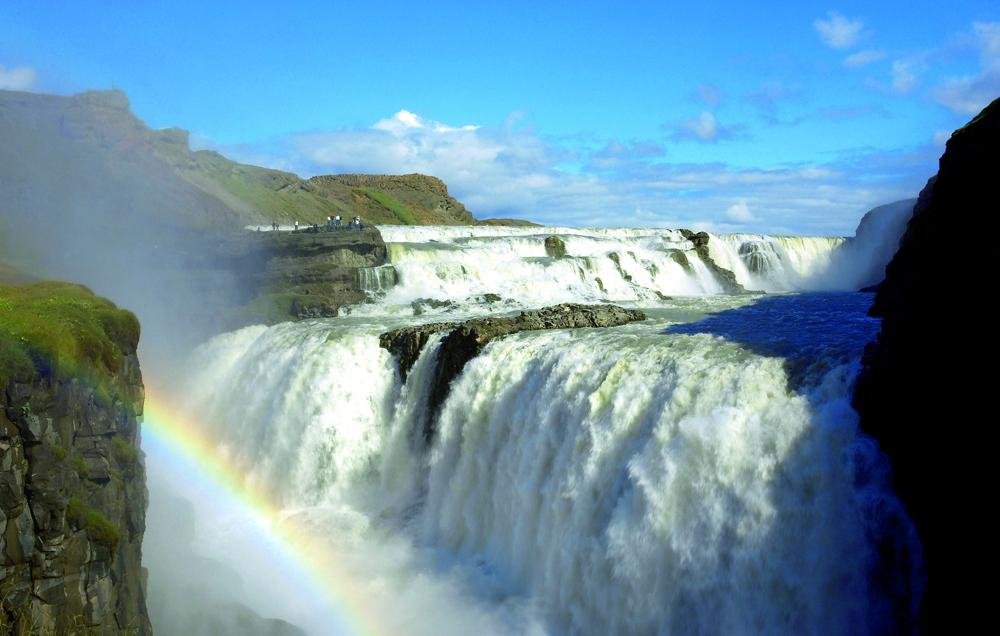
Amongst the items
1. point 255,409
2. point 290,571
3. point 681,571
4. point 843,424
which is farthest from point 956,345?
point 255,409

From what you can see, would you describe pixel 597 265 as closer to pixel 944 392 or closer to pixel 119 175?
pixel 119 175

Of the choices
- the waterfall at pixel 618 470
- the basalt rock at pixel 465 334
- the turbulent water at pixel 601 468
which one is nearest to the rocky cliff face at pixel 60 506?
the turbulent water at pixel 601 468

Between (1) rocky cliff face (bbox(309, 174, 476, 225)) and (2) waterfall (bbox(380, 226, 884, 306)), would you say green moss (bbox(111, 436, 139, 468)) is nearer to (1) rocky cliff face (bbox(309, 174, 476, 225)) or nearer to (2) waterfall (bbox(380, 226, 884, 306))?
(2) waterfall (bbox(380, 226, 884, 306))

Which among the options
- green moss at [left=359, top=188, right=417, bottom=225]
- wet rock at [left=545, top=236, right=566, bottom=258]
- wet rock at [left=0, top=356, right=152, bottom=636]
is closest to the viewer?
wet rock at [left=0, top=356, right=152, bottom=636]

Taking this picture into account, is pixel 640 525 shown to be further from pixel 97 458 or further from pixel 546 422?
pixel 97 458

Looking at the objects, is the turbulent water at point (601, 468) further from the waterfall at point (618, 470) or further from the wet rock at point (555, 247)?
the wet rock at point (555, 247)

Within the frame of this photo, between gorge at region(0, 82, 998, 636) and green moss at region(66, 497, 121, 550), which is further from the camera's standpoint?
gorge at region(0, 82, 998, 636)

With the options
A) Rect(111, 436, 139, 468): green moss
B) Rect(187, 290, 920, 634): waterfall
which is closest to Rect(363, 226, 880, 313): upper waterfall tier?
Rect(187, 290, 920, 634): waterfall

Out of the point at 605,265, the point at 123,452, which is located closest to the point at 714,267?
the point at 605,265
